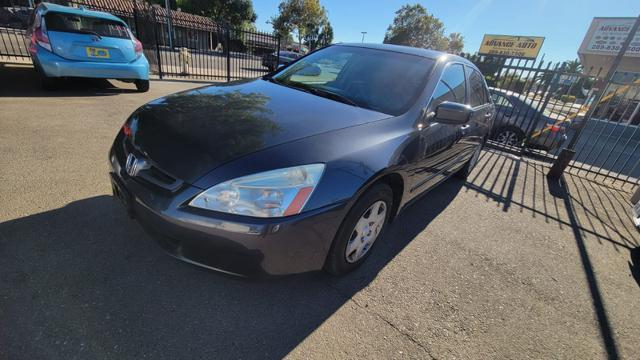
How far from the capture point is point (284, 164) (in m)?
1.51

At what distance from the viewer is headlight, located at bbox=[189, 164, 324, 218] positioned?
1446 millimetres

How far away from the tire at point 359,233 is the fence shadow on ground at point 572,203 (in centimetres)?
172

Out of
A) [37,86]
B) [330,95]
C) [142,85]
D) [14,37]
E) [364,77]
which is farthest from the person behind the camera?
[14,37]

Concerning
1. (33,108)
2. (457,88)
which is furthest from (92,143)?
(457,88)

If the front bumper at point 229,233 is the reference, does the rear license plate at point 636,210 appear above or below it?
below

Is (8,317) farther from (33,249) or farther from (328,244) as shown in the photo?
(328,244)

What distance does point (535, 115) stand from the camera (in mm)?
7051

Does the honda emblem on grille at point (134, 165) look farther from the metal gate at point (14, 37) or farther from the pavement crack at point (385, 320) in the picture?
the metal gate at point (14, 37)

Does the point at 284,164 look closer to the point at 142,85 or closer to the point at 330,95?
the point at 330,95

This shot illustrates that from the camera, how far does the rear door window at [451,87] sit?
8.36 ft

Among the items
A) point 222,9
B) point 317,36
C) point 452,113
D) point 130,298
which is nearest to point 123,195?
point 130,298

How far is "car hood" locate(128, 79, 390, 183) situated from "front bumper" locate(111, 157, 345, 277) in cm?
17

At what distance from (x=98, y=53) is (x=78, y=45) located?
0.95ft

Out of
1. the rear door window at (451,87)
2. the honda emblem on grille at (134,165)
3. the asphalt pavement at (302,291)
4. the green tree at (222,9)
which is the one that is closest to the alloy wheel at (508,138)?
the asphalt pavement at (302,291)
